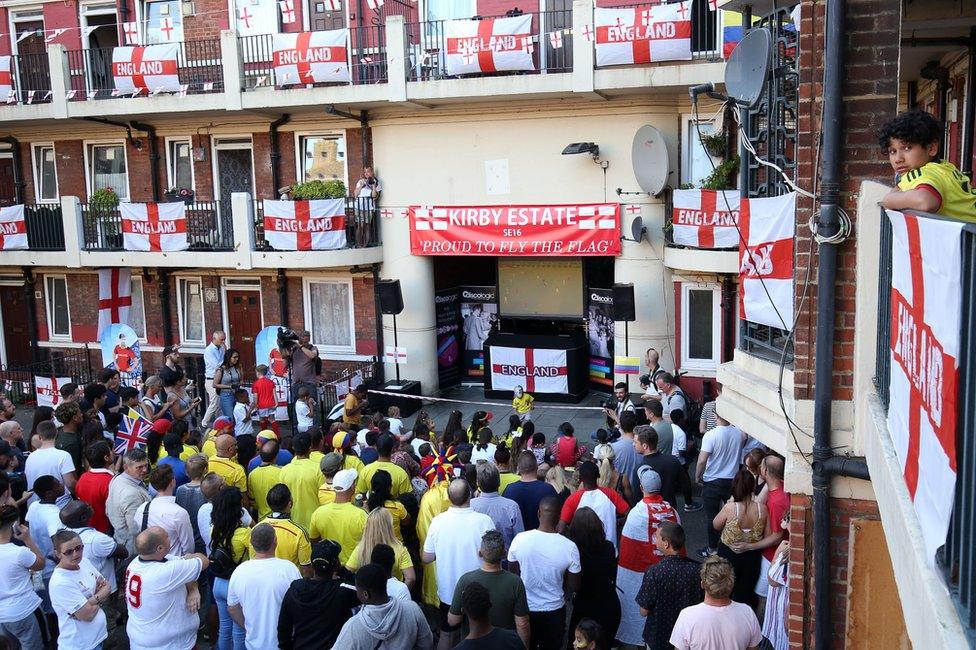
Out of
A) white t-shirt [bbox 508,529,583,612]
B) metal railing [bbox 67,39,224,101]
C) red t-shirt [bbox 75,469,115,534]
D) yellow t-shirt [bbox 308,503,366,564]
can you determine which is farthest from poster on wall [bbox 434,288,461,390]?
white t-shirt [bbox 508,529,583,612]

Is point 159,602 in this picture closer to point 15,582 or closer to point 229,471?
point 15,582

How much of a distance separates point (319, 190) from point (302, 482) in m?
10.2

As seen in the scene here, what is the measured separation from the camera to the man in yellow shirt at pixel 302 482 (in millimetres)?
8398

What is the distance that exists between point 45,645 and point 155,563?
2326 millimetres

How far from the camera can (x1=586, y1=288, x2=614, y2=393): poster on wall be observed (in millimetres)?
17703

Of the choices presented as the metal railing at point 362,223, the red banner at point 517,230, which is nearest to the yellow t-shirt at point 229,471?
the red banner at point 517,230

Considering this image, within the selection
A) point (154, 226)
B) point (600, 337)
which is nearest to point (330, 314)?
point (154, 226)

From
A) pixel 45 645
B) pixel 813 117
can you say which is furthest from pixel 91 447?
pixel 813 117

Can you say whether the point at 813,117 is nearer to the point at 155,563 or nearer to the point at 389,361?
the point at 155,563

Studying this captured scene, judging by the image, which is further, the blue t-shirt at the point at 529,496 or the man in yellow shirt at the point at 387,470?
the man in yellow shirt at the point at 387,470

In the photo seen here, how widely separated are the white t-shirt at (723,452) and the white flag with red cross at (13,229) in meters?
16.6

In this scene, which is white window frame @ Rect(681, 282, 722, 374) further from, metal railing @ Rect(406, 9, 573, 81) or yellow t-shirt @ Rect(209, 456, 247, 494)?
yellow t-shirt @ Rect(209, 456, 247, 494)

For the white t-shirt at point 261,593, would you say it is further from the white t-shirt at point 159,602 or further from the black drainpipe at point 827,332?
the black drainpipe at point 827,332

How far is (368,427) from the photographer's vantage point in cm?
1119
